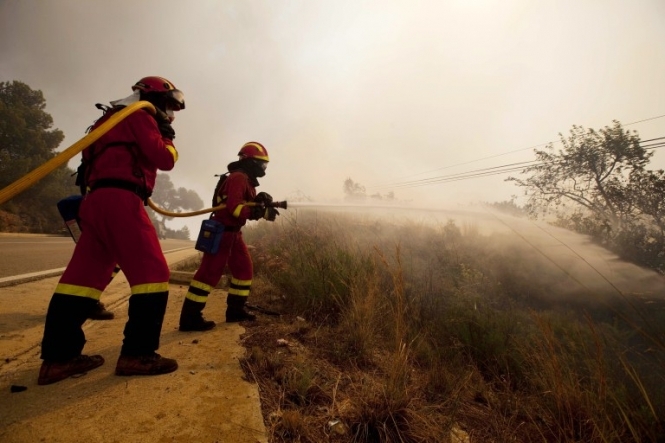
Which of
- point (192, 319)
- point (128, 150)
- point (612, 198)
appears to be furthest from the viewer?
point (612, 198)

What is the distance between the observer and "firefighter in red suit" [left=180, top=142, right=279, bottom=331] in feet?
10.2

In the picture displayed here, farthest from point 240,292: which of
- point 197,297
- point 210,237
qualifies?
point 210,237

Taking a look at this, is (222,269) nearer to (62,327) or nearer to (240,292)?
(240,292)

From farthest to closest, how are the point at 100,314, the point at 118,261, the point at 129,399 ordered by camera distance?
the point at 100,314
the point at 118,261
the point at 129,399

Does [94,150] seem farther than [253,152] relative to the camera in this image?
No

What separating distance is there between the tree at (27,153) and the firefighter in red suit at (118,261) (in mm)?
24453

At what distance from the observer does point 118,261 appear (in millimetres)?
1996

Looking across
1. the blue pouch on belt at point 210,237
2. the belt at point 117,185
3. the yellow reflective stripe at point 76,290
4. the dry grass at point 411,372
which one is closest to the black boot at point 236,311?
the dry grass at point 411,372

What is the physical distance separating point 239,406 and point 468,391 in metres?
1.81

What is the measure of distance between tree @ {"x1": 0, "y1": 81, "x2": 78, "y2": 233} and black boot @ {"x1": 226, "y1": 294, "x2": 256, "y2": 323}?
23989 mm

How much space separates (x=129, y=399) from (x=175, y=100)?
2.22m

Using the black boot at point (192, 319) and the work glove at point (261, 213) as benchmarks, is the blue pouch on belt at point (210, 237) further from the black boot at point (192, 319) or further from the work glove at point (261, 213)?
the black boot at point (192, 319)

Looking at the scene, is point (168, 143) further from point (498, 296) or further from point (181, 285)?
point (498, 296)

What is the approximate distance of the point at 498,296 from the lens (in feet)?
24.7
